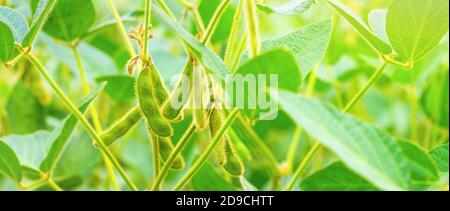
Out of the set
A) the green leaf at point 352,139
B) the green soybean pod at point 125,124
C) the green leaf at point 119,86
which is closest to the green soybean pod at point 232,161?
the green soybean pod at point 125,124

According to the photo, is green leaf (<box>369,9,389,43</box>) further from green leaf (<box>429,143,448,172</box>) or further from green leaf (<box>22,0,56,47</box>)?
green leaf (<box>22,0,56,47</box>)

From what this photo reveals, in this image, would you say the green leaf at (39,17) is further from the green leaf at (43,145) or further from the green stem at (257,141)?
the green stem at (257,141)

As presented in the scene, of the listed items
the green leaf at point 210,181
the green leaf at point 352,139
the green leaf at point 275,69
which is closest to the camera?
the green leaf at point 352,139

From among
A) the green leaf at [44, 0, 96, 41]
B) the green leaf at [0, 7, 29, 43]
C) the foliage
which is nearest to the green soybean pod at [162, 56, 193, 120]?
the foliage

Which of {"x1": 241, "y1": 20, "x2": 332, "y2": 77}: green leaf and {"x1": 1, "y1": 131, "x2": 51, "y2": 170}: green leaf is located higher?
{"x1": 241, "y1": 20, "x2": 332, "y2": 77}: green leaf

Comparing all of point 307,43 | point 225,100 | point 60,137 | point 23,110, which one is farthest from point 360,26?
point 23,110

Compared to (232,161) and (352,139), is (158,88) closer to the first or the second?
(232,161)
